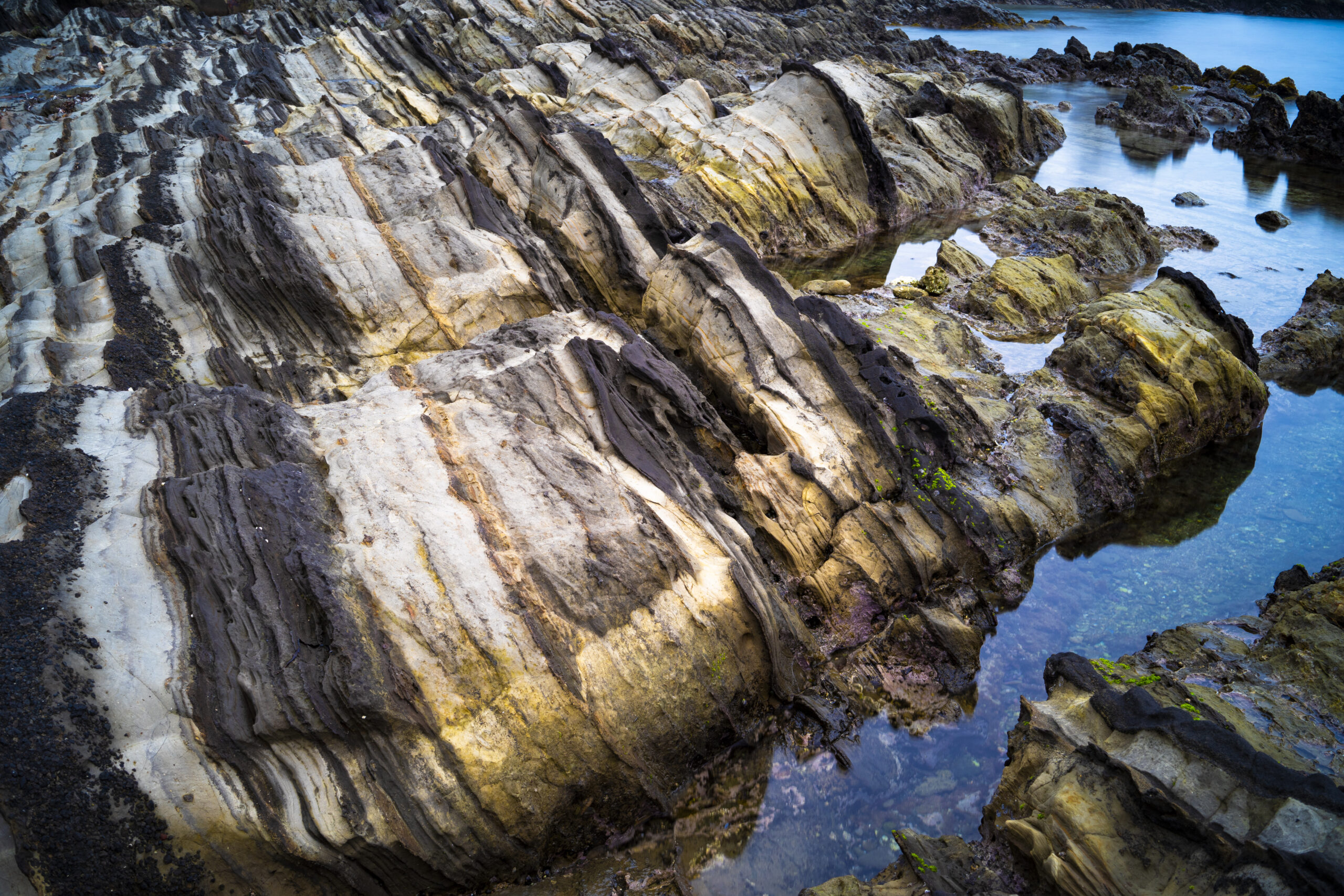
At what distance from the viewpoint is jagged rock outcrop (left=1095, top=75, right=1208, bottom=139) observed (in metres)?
40.0

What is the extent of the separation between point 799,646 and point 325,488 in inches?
250

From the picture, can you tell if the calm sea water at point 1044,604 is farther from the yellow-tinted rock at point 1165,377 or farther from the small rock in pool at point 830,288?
the small rock in pool at point 830,288

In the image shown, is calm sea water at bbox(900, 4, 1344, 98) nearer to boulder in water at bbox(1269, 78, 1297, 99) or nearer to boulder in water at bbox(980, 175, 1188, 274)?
boulder in water at bbox(1269, 78, 1297, 99)

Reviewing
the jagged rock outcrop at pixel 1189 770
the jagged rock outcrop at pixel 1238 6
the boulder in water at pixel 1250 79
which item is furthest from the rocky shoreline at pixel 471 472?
the jagged rock outcrop at pixel 1238 6

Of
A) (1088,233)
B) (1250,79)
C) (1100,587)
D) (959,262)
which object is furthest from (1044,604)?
(1250,79)

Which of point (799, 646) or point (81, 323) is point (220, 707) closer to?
point (799, 646)

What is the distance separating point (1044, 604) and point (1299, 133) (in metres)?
A: 39.2

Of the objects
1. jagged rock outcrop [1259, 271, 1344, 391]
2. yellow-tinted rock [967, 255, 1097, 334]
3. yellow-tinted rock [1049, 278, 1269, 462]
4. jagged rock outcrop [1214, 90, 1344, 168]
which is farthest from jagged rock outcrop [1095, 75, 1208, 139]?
yellow-tinted rock [1049, 278, 1269, 462]

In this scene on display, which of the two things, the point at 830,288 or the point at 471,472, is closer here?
the point at 471,472

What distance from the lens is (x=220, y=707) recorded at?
6957mm

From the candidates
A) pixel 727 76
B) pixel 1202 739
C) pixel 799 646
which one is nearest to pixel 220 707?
pixel 799 646

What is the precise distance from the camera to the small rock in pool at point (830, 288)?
20.7 metres

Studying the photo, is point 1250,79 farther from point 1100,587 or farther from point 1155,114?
point 1100,587

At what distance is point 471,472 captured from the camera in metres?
9.11
